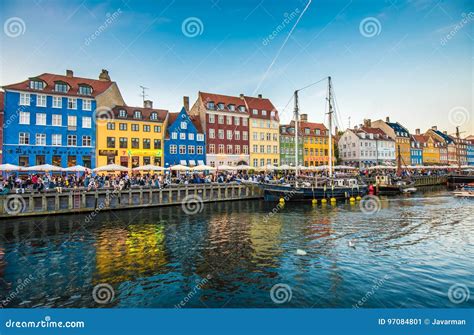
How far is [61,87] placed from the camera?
44031mm

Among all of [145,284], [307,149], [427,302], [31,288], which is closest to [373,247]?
[427,302]

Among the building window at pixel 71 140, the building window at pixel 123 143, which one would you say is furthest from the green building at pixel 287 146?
the building window at pixel 71 140

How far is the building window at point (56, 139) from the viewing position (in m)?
42.9

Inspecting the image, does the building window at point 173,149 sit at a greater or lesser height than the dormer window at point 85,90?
lesser

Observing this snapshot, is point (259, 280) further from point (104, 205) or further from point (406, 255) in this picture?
point (104, 205)

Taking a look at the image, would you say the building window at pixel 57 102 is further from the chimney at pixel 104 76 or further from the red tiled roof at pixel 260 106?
the red tiled roof at pixel 260 106

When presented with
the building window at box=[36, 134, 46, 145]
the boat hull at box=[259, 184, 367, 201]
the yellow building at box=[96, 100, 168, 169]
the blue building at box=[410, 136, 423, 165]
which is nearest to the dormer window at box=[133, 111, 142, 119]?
the yellow building at box=[96, 100, 168, 169]

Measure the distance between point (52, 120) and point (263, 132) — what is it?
127 feet

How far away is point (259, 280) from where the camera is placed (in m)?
11.0

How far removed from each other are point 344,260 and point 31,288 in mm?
12390

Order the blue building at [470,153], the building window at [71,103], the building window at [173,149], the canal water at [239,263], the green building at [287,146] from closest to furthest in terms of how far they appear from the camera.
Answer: the canal water at [239,263] → the building window at [71,103] → the building window at [173,149] → the green building at [287,146] → the blue building at [470,153]

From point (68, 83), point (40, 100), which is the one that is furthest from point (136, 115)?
point (40, 100)

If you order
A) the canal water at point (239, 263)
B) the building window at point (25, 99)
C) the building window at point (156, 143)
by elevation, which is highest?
the building window at point (25, 99)

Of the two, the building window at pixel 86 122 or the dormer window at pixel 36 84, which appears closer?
the dormer window at pixel 36 84
